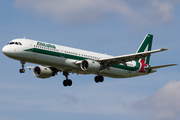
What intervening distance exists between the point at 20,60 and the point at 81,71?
10.5m

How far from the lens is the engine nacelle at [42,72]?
217 feet

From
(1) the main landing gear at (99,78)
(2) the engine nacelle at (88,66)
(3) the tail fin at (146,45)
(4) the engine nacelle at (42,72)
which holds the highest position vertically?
(3) the tail fin at (146,45)

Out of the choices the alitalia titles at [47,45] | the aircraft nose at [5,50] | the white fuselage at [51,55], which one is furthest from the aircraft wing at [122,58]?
the aircraft nose at [5,50]

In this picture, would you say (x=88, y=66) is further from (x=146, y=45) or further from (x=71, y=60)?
(x=146, y=45)

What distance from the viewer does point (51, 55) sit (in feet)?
194

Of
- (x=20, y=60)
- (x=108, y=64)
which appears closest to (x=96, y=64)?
(x=108, y=64)

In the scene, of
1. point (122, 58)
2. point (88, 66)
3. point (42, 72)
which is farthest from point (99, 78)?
point (42, 72)

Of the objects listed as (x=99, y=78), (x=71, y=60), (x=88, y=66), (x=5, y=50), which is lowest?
(x=99, y=78)

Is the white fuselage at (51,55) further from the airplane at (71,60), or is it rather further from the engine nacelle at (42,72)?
the engine nacelle at (42,72)

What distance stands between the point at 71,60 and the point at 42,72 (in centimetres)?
726

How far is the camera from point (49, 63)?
195ft

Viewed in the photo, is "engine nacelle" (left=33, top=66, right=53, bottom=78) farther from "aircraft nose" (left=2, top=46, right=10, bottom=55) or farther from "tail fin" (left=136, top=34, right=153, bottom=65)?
"tail fin" (left=136, top=34, right=153, bottom=65)

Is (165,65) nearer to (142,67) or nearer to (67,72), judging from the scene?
(142,67)

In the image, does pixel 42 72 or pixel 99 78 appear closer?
pixel 99 78
